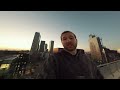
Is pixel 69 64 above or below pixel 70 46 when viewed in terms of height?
below

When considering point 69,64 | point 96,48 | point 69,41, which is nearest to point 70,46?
point 69,41

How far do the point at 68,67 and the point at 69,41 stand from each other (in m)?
0.37

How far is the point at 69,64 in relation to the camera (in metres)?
1.69

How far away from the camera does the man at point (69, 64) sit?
1.60m

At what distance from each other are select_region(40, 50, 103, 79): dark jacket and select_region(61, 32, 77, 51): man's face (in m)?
0.09

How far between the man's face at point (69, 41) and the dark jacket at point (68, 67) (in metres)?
0.09

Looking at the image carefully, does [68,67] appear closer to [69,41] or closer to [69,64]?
[69,64]

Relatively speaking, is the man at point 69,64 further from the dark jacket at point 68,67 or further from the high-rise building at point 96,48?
the high-rise building at point 96,48

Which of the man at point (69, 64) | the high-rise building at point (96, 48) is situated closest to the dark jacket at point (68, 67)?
the man at point (69, 64)

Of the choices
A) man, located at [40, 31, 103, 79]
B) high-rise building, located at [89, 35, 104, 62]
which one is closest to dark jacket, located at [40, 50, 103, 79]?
man, located at [40, 31, 103, 79]

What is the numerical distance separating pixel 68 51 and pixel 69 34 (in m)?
0.25

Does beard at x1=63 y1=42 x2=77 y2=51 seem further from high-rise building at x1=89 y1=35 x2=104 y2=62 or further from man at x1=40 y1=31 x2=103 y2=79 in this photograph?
high-rise building at x1=89 y1=35 x2=104 y2=62
